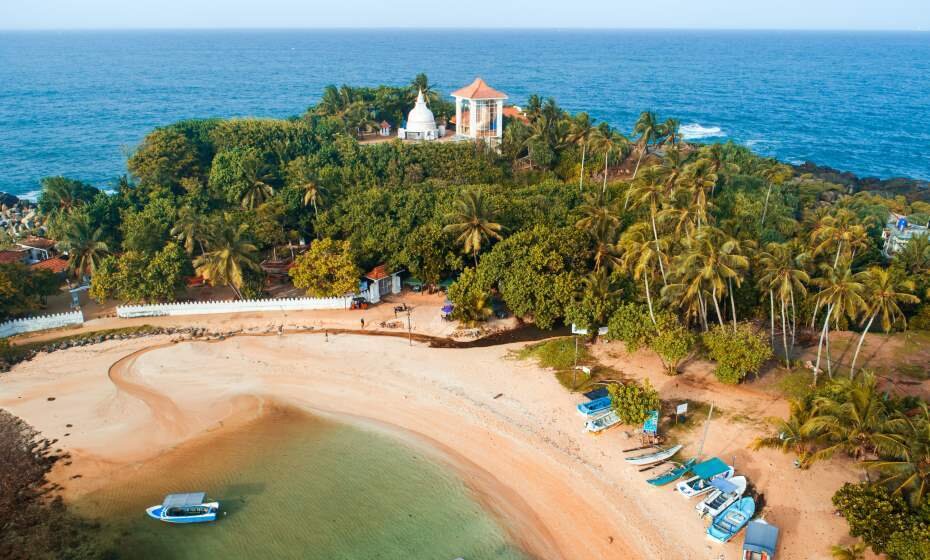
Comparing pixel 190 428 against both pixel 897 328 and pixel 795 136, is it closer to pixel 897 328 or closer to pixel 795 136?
pixel 897 328

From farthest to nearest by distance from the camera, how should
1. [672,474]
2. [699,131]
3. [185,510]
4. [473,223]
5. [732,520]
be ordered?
[699,131]
[473,223]
[672,474]
[185,510]
[732,520]

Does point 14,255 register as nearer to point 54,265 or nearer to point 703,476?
point 54,265

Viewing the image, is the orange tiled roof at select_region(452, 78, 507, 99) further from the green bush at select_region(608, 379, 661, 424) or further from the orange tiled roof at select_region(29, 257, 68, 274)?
the green bush at select_region(608, 379, 661, 424)

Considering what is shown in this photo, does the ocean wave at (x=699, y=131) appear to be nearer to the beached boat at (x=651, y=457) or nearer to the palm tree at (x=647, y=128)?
the palm tree at (x=647, y=128)

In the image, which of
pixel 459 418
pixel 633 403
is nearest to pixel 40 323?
pixel 459 418

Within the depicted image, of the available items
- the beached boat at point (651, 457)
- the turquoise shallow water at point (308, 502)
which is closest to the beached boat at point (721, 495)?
the beached boat at point (651, 457)

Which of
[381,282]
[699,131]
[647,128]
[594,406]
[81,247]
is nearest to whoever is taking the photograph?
[594,406]
